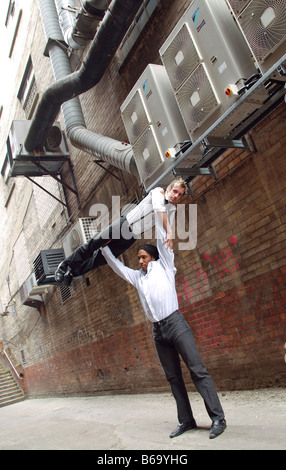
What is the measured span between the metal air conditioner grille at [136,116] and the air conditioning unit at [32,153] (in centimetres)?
459

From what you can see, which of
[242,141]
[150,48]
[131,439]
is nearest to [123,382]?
[131,439]

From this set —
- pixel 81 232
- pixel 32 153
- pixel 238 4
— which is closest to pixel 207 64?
pixel 238 4

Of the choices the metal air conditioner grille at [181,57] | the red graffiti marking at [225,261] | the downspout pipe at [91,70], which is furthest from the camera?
the downspout pipe at [91,70]

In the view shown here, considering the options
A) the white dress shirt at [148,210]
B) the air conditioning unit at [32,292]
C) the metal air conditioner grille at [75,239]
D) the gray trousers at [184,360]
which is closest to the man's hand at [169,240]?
the white dress shirt at [148,210]

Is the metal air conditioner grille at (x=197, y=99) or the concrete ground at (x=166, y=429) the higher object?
the metal air conditioner grille at (x=197, y=99)

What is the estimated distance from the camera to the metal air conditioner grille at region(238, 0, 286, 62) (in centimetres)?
294

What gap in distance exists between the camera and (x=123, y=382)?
23.4 feet

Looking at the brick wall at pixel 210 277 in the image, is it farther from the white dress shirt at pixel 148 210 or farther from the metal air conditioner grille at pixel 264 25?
the white dress shirt at pixel 148 210

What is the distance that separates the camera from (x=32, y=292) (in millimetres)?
11453

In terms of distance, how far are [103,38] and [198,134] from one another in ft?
10.9

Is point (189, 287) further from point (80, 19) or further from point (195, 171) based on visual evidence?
point (80, 19)

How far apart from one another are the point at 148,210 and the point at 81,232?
449 centimetres

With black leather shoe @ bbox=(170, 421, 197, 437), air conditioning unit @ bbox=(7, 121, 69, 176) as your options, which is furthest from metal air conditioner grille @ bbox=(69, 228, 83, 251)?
black leather shoe @ bbox=(170, 421, 197, 437)

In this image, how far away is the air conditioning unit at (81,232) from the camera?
25.2 ft
